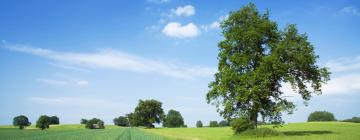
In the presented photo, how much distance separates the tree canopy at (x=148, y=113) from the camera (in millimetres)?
134125

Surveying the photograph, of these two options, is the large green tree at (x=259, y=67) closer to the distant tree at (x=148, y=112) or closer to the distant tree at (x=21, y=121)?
the distant tree at (x=148, y=112)

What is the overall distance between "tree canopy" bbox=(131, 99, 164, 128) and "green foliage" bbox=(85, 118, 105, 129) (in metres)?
18.7

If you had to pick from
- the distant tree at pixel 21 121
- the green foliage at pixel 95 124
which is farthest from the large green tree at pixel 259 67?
the distant tree at pixel 21 121

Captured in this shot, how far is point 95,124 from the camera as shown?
146 meters

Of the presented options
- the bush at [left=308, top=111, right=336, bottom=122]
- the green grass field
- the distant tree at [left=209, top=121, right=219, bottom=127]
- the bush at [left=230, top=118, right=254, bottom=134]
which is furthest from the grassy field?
the distant tree at [left=209, top=121, right=219, bottom=127]

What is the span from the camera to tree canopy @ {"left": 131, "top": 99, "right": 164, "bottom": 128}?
440ft

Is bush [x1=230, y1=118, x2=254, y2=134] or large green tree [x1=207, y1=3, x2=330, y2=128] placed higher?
large green tree [x1=207, y1=3, x2=330, y2=128]

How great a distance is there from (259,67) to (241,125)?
722cm

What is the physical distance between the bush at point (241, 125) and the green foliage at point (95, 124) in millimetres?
108686

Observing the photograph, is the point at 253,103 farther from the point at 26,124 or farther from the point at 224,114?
the point at 26,124

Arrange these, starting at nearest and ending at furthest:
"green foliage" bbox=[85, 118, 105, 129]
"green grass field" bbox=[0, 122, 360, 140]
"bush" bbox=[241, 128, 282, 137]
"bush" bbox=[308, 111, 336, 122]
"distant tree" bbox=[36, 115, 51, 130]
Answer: "green grass field" bbox=[0, 122, 360, 140]
"bush" bbox=[241, 128, 282, 137]
"distant tree" bbox=[36, 115, 51, 130]
"green foliage" bbox=[85, 118, 105, 129]
"bush" bbox=[308, 111, 336, 122]

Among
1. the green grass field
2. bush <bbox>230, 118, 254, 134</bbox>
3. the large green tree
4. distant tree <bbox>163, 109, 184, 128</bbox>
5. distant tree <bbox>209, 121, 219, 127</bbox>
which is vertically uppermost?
the large green tree

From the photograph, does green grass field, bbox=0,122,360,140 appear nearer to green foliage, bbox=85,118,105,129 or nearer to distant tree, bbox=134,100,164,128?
distant tree, bbox=134,100,164,128

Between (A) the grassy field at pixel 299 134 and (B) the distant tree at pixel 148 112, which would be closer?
(A) the grassy field at pixel 299 134
